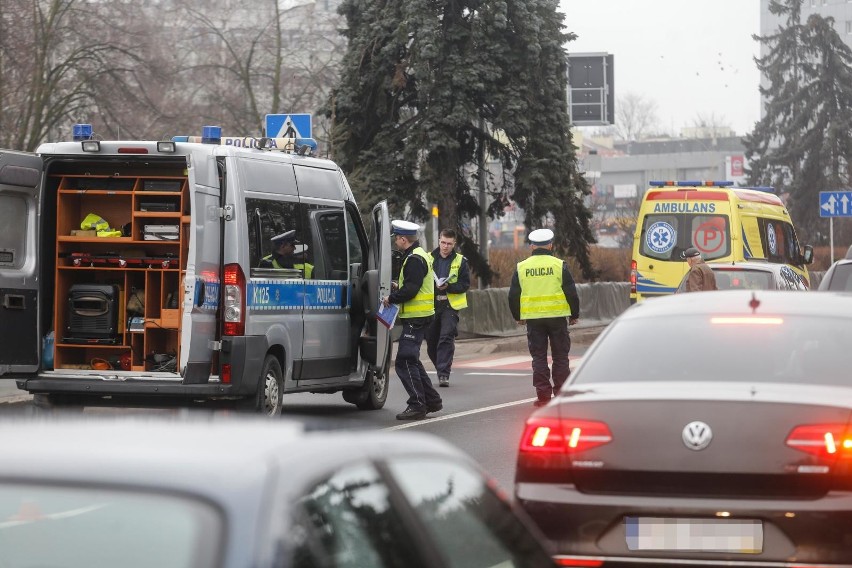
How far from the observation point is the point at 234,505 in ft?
8.24

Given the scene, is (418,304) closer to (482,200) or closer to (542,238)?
(542,238)

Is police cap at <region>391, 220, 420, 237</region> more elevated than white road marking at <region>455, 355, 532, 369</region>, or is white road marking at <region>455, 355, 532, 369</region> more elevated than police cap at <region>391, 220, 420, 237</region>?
police cap at <region>391, 220, 420, 237</region>

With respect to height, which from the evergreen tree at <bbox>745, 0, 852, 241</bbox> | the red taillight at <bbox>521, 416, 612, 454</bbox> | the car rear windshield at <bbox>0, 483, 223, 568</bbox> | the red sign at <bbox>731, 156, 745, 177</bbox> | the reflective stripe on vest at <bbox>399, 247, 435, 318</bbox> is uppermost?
the red sign at <bbox>731, 156, 745, 177</bbox>

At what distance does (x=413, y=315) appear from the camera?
45.3 ft

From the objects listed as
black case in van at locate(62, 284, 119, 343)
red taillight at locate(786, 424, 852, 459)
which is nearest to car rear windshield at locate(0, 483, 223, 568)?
red taillight at locate(786, 424, 852, 459)

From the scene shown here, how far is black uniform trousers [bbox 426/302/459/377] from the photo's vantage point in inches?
715

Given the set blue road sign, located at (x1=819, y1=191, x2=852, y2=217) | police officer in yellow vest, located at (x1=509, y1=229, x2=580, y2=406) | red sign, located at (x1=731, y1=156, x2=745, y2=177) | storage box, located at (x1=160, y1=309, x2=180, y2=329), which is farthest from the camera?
red sign, located at (x1=731, y1=156, x2=745, y2=177)

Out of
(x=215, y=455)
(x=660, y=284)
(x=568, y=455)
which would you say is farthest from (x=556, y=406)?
(x=660, y=284)

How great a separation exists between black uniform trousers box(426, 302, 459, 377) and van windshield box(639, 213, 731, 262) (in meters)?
7.32

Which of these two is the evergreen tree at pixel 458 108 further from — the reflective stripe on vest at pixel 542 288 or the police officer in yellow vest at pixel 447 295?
the reflective stripe on vest at pixel 542 288

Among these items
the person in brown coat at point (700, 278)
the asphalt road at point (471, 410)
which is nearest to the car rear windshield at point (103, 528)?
the asphalt road at point (471, 410)

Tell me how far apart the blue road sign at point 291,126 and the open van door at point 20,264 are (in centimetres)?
753

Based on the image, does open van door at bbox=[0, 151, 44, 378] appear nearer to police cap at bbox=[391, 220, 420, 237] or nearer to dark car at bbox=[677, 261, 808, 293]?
police cap at bbox=[391, 220, 420, 237]

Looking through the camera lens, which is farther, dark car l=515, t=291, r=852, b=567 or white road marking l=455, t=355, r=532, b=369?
white road marking l=455, t=355, r=532, b=369
